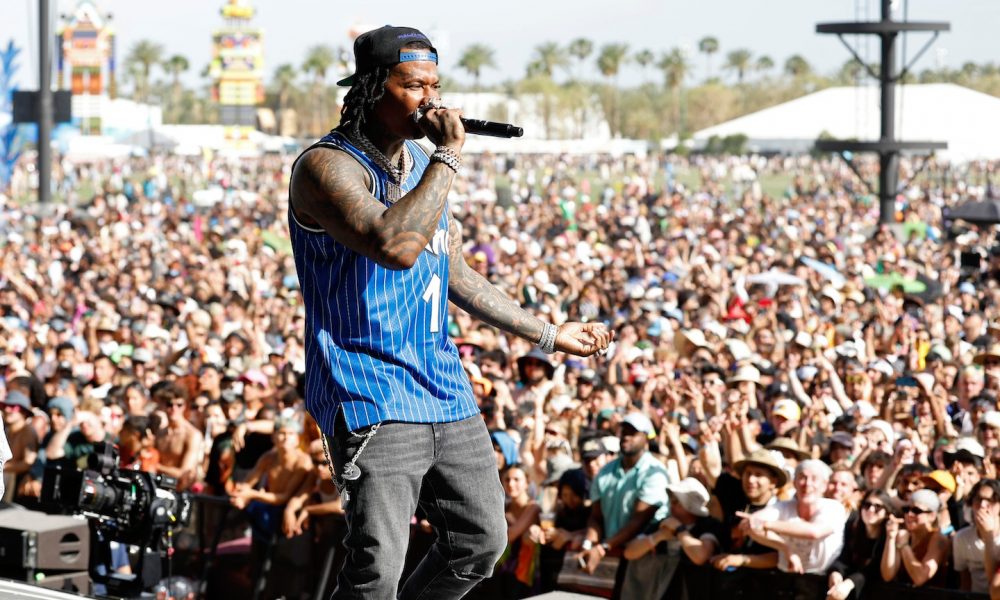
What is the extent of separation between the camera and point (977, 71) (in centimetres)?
11256

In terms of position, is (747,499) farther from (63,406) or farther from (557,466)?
(63,406)

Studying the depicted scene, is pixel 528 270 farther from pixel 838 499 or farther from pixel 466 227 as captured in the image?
pixel 838 499

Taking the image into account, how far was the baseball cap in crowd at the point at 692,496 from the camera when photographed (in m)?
6.71

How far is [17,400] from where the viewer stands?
9.91 meters

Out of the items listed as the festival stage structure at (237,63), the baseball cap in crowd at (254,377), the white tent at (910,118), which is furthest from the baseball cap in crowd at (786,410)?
the festival stage structure at (237,63)

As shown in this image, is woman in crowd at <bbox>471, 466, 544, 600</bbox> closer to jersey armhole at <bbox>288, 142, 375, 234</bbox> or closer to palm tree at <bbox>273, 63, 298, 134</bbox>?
jersey armhole at <bbox>288, 142, 375, 234</bbox>

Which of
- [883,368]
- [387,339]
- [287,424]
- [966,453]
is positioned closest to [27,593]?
[387,339]

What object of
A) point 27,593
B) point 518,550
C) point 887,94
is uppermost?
point 887,94

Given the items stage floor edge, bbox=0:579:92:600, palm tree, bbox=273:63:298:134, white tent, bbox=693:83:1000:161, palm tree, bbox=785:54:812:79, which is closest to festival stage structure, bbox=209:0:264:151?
palm tree, bbox=273:63:298:134

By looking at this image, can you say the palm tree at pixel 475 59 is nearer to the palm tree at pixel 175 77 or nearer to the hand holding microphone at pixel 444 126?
the palm tree at pixel 175 77

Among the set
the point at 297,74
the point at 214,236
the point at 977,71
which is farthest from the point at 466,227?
the point at 297,74

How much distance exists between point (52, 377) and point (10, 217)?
55.5 feet

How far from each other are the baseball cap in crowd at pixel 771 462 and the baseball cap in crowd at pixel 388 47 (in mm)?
3851

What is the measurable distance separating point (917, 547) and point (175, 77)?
478 feet
